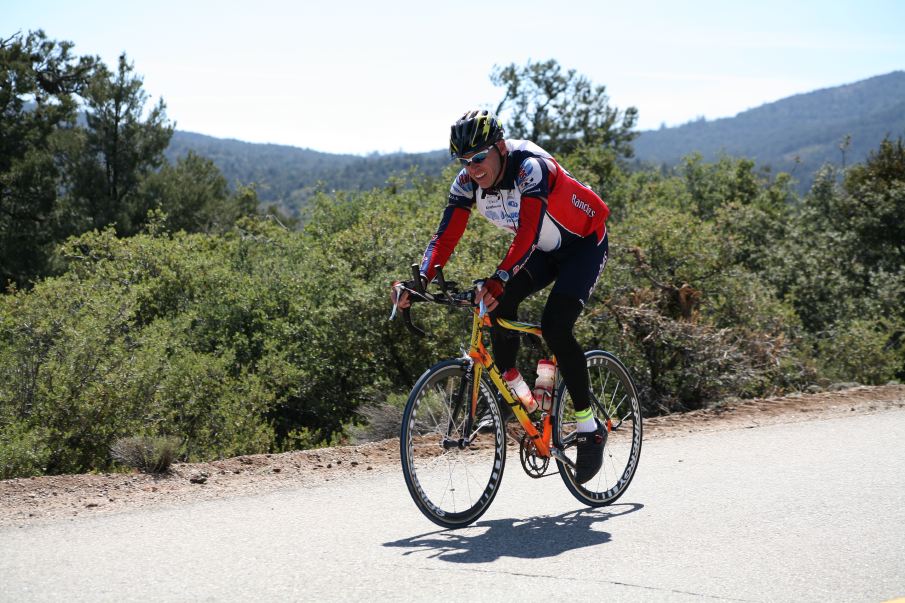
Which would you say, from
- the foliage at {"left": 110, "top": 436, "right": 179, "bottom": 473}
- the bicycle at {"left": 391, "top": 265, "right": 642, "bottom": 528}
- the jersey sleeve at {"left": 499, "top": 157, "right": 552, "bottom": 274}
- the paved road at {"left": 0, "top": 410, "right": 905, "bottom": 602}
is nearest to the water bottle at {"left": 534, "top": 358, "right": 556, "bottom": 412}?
the bicycle at {"left": 391, "top": 265, "right": 642, "bottom": 528}

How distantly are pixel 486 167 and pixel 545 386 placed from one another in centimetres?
141

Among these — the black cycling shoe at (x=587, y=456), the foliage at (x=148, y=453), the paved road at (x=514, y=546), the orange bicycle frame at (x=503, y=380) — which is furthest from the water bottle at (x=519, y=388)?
the foliage at (x=148, y=453)

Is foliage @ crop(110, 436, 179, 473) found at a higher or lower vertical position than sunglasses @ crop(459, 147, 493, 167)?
lower

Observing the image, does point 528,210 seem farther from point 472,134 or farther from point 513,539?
point 513,539

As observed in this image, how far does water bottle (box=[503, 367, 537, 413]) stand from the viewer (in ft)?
16.6

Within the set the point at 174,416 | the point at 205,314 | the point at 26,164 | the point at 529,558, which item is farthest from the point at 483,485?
the point at 26,164

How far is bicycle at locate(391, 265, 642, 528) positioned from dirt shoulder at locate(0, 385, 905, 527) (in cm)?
136

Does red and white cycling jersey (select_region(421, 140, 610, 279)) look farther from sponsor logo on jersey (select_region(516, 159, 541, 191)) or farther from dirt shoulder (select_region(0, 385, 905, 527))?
dirt shoulder (select_region(0, 385, 905, 527))

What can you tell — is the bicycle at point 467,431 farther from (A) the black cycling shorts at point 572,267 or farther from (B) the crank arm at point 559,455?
(A) the black cycling shorts at point 572,267

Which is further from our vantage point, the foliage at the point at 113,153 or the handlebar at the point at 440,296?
the foliage at the point at 113,153

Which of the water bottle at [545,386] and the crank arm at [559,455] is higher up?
the water bottle at [545,386]

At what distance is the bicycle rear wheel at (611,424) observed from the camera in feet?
17.7

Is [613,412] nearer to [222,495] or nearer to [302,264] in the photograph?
[222,495]

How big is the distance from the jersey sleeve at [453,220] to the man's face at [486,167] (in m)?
0.20
